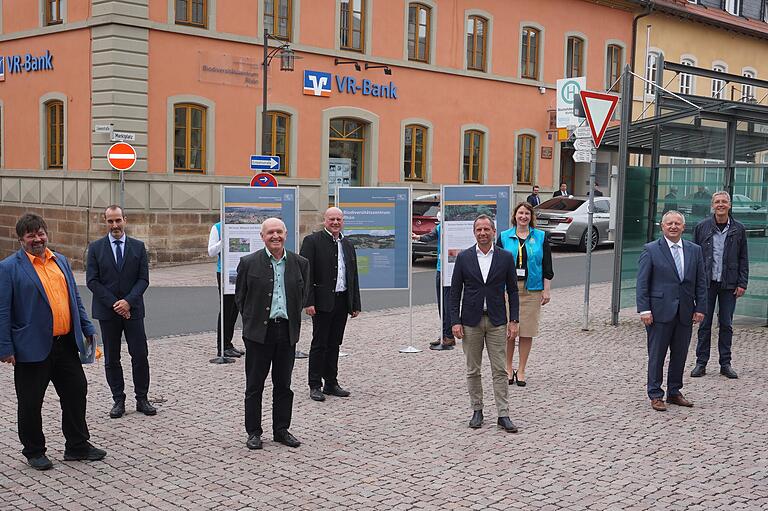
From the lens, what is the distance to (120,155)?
19.3 m

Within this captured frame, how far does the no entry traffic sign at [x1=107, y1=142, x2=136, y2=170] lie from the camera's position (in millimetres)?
19266

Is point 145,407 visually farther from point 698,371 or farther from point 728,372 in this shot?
point 728,372

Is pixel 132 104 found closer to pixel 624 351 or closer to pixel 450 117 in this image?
pixel 450 117

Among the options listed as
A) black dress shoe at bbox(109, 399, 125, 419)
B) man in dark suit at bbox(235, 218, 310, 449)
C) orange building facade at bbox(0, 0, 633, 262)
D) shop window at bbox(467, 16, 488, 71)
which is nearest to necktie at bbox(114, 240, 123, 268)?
black dress shoe at bbox(109, 399, 125, 419)

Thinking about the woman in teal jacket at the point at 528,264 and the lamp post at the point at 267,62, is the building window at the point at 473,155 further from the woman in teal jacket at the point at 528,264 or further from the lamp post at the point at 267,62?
the woman in teal jacket at the point at 528,264

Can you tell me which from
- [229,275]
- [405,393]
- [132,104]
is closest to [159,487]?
[405,393]

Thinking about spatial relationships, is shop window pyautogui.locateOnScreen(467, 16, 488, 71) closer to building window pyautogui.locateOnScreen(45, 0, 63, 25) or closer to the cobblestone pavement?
building window pyautogui.locateOnScreen(45, 0, 63, 25)

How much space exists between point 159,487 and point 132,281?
2.53 meters

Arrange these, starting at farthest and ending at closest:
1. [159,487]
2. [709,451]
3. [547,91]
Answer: [547,91] → [709,451] → [159,487]

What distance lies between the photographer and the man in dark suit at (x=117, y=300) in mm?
8133

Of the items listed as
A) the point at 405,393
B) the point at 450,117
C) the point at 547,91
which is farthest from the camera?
the point at 547,91

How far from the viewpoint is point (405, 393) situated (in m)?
9.13

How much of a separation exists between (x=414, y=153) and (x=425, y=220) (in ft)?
21.9

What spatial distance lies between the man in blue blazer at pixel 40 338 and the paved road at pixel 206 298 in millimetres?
5666
